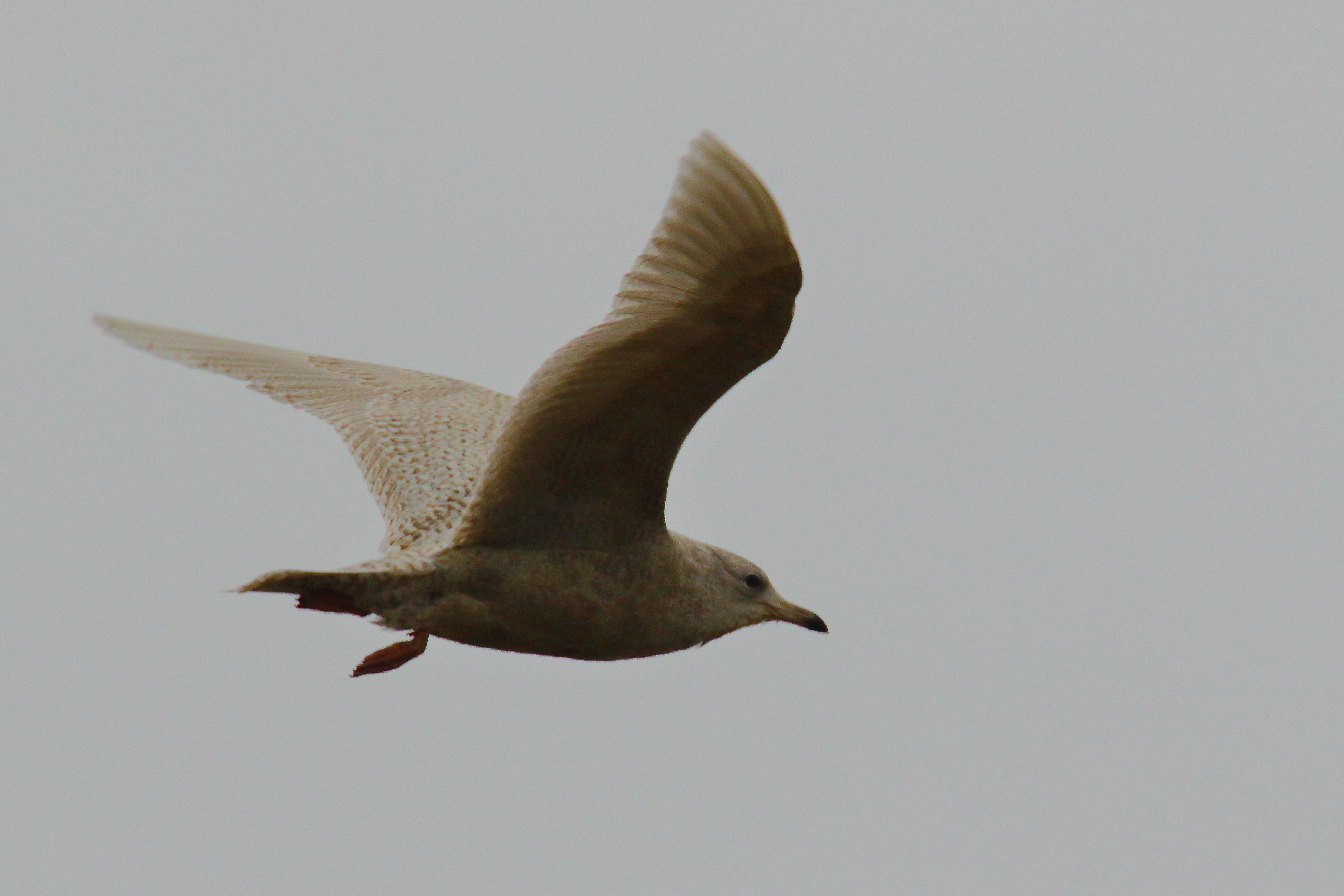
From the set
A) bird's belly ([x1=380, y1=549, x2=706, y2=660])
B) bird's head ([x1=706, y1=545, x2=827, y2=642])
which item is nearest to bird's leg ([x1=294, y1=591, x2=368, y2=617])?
bird's belly ([x1=380, y1=549, x2=706, y2=660])

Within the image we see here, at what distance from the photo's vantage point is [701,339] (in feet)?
27.1

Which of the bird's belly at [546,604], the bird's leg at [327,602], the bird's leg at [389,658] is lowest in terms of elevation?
the bird's leg at [389,658]

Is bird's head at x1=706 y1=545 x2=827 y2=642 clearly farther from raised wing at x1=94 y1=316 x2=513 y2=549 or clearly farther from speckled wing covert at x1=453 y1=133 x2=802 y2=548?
raised wing at x1=94 y1=316 x2=513 y2=549

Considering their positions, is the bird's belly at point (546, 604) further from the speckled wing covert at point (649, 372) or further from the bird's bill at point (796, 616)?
the bird's bill at point (796, 616)

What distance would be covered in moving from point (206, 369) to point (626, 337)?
17.0ft

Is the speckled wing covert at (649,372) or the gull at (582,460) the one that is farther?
the gull at (582,460)

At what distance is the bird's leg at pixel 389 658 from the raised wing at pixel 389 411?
2.30ft

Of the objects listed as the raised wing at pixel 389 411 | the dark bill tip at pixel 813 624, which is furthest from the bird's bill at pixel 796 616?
the raised wing at pixel 389 411

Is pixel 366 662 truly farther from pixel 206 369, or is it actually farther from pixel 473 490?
pixel 206 369

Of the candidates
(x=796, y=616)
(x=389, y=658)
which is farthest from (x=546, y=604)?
(x=796, y=616)

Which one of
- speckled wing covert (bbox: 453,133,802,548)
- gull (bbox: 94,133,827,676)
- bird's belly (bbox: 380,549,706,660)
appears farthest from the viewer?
bird's belly (bbox: 380,549,706,660)

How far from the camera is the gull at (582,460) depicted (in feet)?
26.0

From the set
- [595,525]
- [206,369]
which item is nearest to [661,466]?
[595,525]

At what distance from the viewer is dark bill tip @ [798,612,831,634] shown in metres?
11.3
